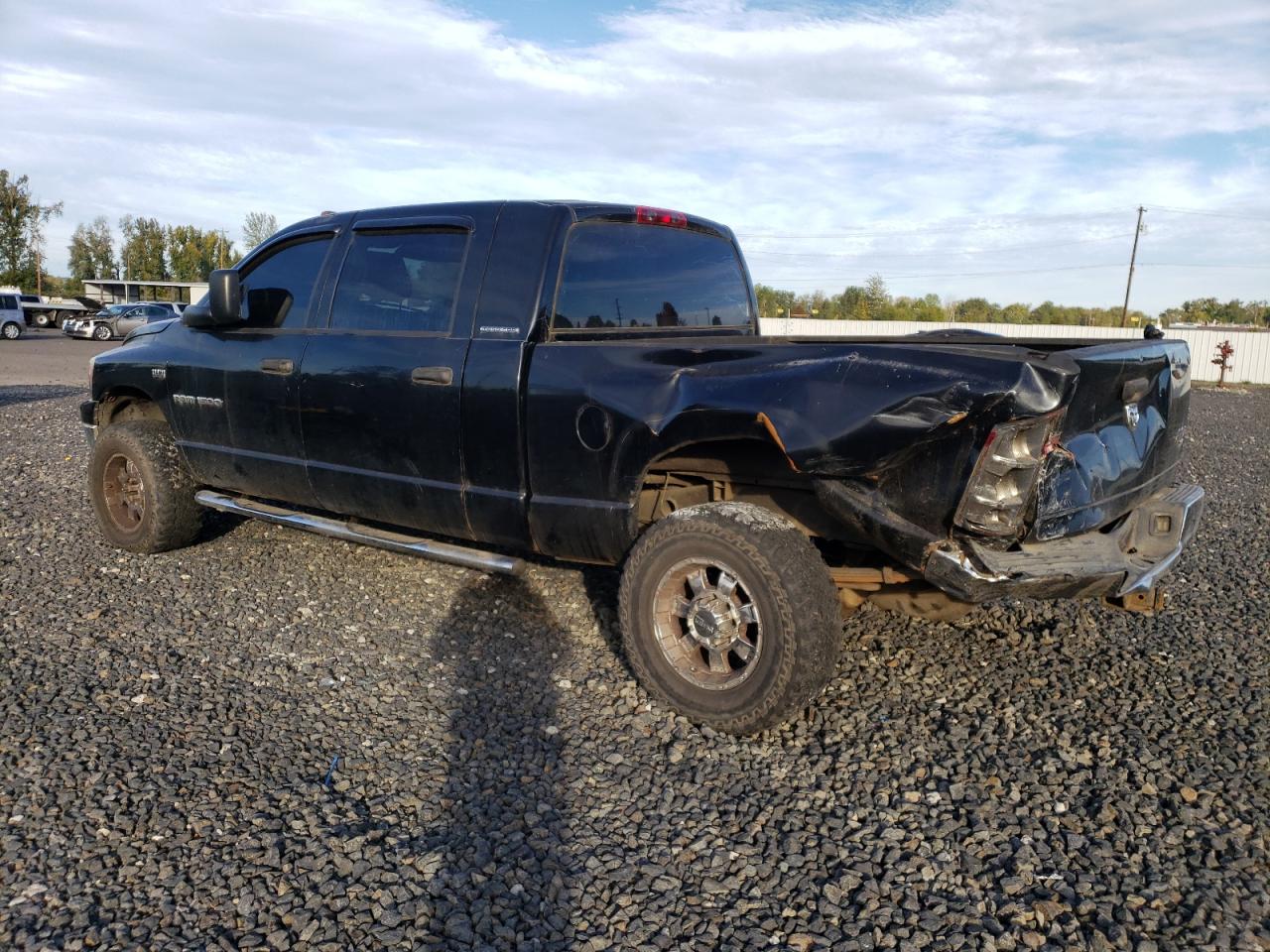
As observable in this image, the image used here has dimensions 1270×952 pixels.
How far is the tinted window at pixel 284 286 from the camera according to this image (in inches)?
203

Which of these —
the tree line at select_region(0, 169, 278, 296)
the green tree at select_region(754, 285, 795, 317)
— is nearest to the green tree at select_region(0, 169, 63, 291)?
the tree line at select_region(0, 169, 278, 296)

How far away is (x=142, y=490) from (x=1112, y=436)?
511cm

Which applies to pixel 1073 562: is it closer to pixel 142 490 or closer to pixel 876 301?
pixel 142 490

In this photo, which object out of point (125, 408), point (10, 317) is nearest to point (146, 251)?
point (10, 317)

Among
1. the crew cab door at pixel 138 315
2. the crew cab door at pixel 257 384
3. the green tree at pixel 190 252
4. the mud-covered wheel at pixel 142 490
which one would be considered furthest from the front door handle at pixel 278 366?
the green tree at pixel 190 252

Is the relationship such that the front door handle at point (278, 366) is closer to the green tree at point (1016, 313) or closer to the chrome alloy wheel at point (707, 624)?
the chrome alloy wheel at point (707, 624)

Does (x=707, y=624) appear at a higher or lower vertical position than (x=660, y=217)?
lower

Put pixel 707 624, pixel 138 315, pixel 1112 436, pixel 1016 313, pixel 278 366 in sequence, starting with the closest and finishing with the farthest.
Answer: pixel 1112 436 < pixel 707 624 < pixel 278 366 < pixel 138 315 < pixel 1016 313

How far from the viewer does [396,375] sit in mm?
4508

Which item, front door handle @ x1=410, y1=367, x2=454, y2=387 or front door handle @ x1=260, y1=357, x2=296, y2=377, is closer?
front door handle @ x1=410, y1=367, x2=454, y2=387

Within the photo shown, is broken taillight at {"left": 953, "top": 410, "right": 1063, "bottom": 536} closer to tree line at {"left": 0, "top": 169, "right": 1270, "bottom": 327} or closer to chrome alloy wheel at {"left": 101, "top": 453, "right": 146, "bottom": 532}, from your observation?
chrome alloy wheel at {"left": 101, "top": 453, "right": 146, "bottom": 532}

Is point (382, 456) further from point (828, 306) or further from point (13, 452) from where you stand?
point (828, 306)

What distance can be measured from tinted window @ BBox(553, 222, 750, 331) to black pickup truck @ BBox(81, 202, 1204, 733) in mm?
14

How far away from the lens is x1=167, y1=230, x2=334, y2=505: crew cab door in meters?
5.08
